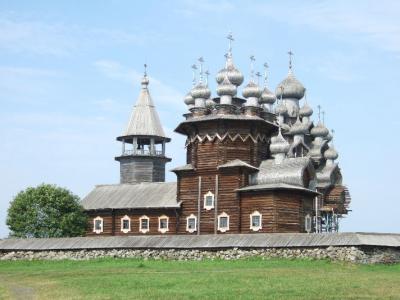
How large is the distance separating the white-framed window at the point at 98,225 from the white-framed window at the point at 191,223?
834cm

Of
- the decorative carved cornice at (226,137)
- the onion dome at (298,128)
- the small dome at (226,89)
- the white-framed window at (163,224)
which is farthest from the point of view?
the onion dome at (298,128)

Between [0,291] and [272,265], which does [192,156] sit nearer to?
[272,265]

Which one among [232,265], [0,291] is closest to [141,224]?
[232,265]

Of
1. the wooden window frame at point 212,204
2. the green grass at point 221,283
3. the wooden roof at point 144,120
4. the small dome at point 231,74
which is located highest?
the small dome at point 231,74

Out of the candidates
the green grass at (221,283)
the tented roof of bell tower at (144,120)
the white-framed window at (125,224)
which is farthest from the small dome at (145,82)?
the green grass at (221,283)

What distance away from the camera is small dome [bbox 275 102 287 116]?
5944 cm

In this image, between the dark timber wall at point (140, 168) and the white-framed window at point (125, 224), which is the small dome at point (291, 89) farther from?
the white-framed window at point (125, 224)

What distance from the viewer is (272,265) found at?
33.6 metres

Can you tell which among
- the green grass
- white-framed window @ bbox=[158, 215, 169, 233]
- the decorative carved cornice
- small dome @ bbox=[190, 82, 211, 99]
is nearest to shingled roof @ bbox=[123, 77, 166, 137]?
small dome @ bbox=[190, 82, 211, 99]

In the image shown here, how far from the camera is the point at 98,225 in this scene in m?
56.0

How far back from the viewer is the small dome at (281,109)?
59.4m

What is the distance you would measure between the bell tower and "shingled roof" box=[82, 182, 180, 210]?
12.4 ft

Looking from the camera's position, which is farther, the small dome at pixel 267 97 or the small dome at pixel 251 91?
the small dome at pixel 267 97

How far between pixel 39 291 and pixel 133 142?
131 ft
